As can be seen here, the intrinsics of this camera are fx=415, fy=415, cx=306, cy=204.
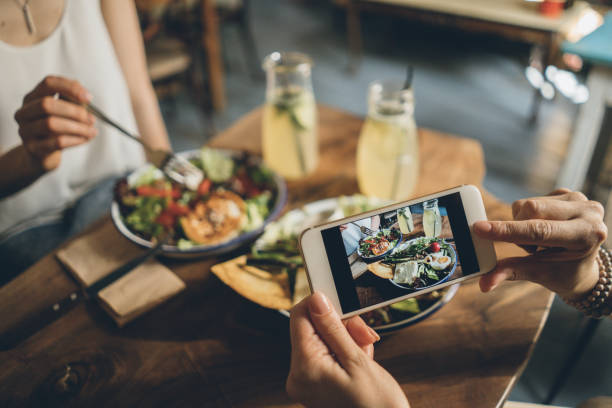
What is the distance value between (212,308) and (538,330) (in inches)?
24.6

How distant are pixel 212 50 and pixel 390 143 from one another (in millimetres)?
2492

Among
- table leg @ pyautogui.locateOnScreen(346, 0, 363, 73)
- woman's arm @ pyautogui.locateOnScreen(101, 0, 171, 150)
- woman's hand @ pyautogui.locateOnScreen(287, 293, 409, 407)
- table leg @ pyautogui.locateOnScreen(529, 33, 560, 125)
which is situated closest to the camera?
woman's hand @ pyautogui.locateOnScreen(287, 293, 409, 407)

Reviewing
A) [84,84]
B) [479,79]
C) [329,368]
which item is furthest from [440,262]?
[479,79]

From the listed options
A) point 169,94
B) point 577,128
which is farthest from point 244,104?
point 577,128

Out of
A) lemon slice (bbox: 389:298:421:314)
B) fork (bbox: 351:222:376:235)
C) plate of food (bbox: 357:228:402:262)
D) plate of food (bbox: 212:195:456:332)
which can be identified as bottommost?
lemon slice (bbox: 389:298:421:314)

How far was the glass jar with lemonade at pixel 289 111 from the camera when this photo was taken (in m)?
1.08

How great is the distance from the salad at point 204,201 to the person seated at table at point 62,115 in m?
0.19

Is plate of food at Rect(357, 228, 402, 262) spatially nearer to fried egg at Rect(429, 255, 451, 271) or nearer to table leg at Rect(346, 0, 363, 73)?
fried egg at Rect(429, 255, 451, 271)

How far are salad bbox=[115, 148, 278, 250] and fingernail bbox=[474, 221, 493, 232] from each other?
495 millimetres

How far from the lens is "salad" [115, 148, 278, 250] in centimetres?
96

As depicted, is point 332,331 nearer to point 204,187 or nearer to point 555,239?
point 555,239

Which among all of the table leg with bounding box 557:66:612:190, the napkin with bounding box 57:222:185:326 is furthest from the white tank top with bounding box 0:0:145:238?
the table leg with bounding box 557:66:612:190

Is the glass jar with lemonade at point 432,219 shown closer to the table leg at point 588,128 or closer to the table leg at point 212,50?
the table leg at point 588,128

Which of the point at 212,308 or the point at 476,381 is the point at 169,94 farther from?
the point at 476,381
